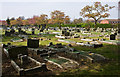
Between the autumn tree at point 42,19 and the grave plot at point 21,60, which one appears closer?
Result: the grave plot at point 21,60

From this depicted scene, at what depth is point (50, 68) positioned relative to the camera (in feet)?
22.7

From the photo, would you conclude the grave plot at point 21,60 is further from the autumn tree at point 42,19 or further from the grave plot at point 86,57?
the autumn tree at point 42,19

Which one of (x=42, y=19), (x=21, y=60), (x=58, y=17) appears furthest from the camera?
(x=42, y=19)

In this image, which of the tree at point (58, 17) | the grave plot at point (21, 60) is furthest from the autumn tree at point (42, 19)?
the grave plot at point (21, 60)

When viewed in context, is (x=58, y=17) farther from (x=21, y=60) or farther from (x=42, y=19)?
(x=21, y=60)

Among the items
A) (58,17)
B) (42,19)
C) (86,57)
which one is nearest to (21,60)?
(86,57)

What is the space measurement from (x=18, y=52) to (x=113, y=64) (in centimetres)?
703

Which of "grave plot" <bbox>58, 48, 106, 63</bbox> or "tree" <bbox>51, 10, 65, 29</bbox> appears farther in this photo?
"tree" <bbox>51, 10, 65, 29</bbox>

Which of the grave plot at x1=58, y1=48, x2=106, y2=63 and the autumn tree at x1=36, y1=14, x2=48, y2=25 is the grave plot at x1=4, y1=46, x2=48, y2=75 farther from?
the autumn tree at x1=36, y1=14, x2=48, y2=25

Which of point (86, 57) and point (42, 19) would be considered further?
point (42, 19)

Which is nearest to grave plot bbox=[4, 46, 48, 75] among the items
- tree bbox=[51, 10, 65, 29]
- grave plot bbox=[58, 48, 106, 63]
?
grave plot bbox=[58, 48, 106, 63]

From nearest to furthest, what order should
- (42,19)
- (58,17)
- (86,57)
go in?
(86,57), (58,17), (42,19)

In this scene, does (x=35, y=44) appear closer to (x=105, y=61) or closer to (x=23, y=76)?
(x=23, y=76)

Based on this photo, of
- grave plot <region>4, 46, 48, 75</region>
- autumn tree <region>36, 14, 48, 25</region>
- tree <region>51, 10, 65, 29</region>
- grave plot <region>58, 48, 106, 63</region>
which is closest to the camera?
grave plot <region>4, 46, 48, 75</region>
